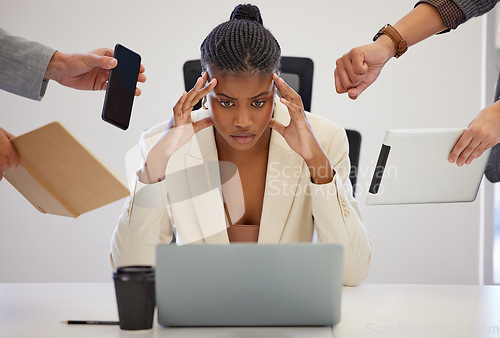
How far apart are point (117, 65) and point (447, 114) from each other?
2.82 m

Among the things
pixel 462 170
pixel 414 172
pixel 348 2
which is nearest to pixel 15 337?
pixel 414 172

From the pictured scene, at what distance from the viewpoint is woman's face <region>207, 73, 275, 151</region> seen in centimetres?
174

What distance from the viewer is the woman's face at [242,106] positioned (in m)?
1.74

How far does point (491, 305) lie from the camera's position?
1.19 m

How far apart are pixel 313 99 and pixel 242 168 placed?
6.76 feet

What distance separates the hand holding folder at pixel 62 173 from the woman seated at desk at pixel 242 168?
512 millimetres

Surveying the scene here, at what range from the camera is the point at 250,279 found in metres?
0.93

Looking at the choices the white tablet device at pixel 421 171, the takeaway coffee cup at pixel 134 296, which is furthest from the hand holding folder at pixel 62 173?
the white tablet device at pixel 421 171

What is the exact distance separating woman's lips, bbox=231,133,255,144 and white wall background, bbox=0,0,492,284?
219 cm

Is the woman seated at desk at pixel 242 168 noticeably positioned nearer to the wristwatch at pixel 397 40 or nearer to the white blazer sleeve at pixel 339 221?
the white blazer sleeve at pixel 339 221

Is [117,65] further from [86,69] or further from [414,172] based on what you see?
[414,172]

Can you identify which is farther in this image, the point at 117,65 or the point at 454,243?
the point at 454,243

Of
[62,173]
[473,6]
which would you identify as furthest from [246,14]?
[62,173]

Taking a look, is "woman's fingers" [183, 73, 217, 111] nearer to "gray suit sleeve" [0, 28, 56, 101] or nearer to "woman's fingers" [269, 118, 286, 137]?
"woman's fingers" [269, 118, 286, 137]
